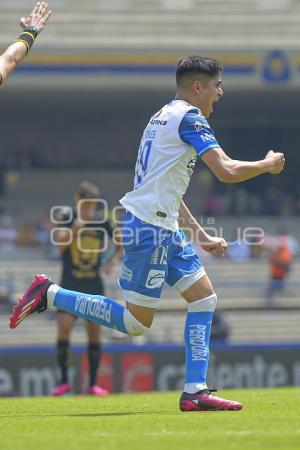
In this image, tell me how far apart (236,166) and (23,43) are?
5.65 feet

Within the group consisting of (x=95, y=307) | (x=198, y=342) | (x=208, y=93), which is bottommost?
(x=198, y=342)

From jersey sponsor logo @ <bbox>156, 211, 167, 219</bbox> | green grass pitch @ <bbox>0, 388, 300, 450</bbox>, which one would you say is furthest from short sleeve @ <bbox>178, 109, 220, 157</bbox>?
green grass pitch @ <bbox>0, 388, 300, 450</bbox>

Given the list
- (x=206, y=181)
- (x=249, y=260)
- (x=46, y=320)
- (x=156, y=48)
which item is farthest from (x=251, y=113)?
(x=46, y=320)

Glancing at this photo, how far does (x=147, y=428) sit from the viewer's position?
270 inches

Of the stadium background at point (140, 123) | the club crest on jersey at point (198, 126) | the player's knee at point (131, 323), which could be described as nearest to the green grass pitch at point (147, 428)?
the player's knee at point (131, 323)

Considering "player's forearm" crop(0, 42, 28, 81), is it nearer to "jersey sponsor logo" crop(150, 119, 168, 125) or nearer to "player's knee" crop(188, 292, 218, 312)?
"jersey sponsor logo" crop(150, 119, 168, 125)

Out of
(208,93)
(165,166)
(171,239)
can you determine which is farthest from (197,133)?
(171,239)

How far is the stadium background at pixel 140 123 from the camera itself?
836 inches

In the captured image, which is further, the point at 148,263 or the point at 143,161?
the point at 143,161

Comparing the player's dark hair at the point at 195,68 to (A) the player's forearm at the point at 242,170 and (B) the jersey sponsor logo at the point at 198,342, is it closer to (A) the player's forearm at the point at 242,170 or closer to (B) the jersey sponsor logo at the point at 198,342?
(A) the player's forearm at the point at 242,170

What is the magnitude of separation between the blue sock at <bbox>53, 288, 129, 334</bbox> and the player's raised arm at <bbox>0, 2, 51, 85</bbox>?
5.00 feet

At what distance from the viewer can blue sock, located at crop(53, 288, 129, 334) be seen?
7.87 m

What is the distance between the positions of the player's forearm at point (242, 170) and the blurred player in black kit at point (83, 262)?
5569 mm

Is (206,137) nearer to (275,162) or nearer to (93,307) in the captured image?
(275,162)
